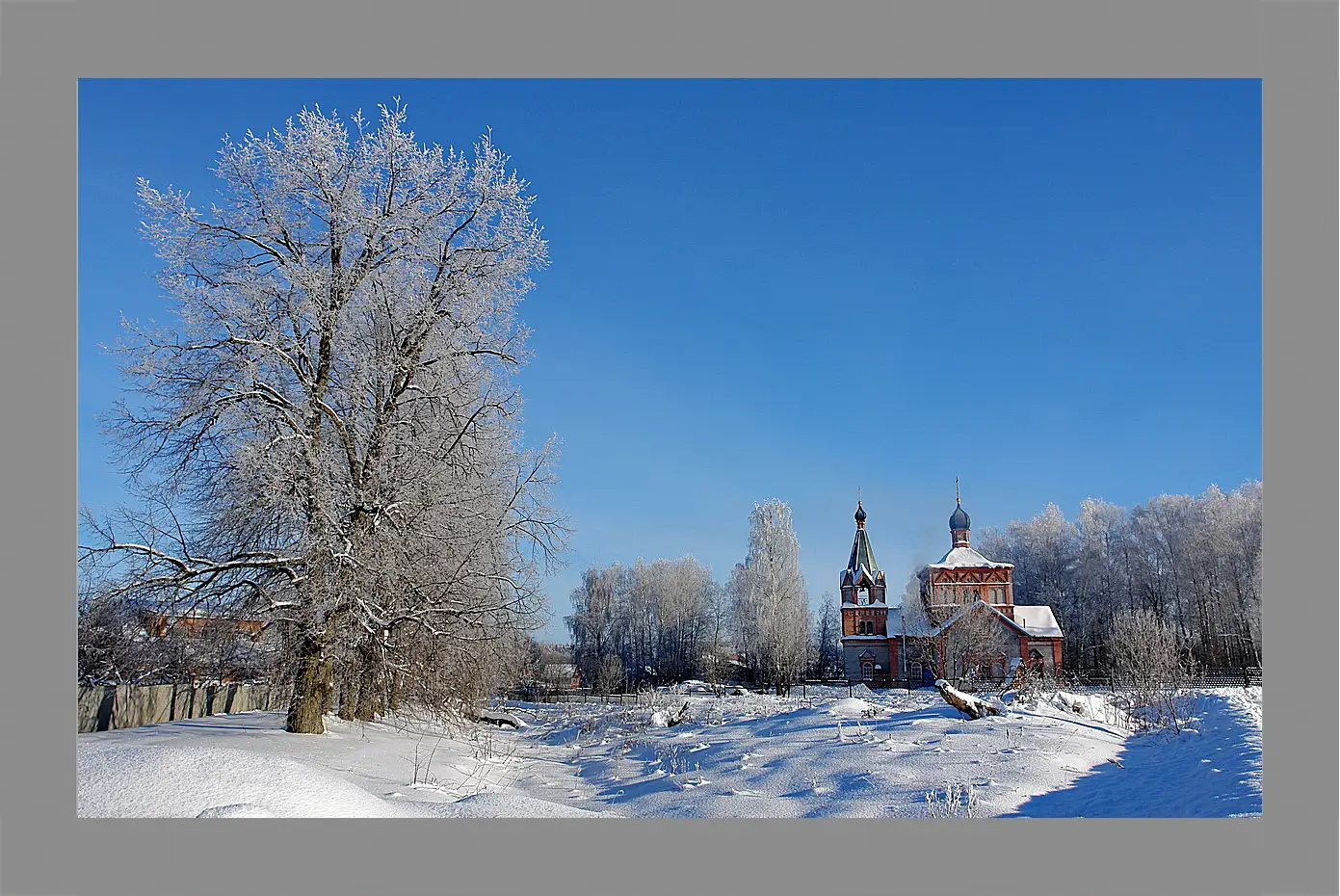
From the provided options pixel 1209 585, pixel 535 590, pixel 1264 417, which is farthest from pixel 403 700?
pixel 1209 585

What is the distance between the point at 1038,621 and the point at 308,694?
37.7 m

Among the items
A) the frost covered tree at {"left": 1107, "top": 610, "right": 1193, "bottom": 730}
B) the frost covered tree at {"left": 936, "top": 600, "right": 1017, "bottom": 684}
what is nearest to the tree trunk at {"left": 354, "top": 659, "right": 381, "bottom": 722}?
the frost covered tree at {"left": 1107, "top": 610, "right": 1193, "bottom": 730}

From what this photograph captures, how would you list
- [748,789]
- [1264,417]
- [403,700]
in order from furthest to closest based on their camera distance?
[403,700]
[748,789]
[1264,417]

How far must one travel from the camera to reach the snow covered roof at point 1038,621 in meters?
39.2

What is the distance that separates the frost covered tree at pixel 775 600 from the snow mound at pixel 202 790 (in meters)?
33.5

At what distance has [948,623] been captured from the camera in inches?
1374

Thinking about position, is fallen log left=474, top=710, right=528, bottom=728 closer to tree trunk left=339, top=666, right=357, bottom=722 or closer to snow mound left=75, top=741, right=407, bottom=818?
tree trunk left=339, top=666, right=357, bottom=722

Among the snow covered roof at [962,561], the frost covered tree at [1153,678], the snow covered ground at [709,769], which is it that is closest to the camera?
the snow covered ground at [709,769]

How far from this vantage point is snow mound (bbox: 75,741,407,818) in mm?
5457

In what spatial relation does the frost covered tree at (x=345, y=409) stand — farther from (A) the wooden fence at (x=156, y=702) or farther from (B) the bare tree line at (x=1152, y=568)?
(B) the bare tree line at (x=1152, y=568)

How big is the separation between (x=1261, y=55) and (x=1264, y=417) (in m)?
2.81

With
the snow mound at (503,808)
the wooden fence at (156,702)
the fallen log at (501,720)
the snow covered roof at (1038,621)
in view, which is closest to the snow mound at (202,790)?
the snow mound at (503,808)

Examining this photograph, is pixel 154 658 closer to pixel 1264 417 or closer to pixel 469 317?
pixel 469 317

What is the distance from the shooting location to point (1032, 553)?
158 feet
